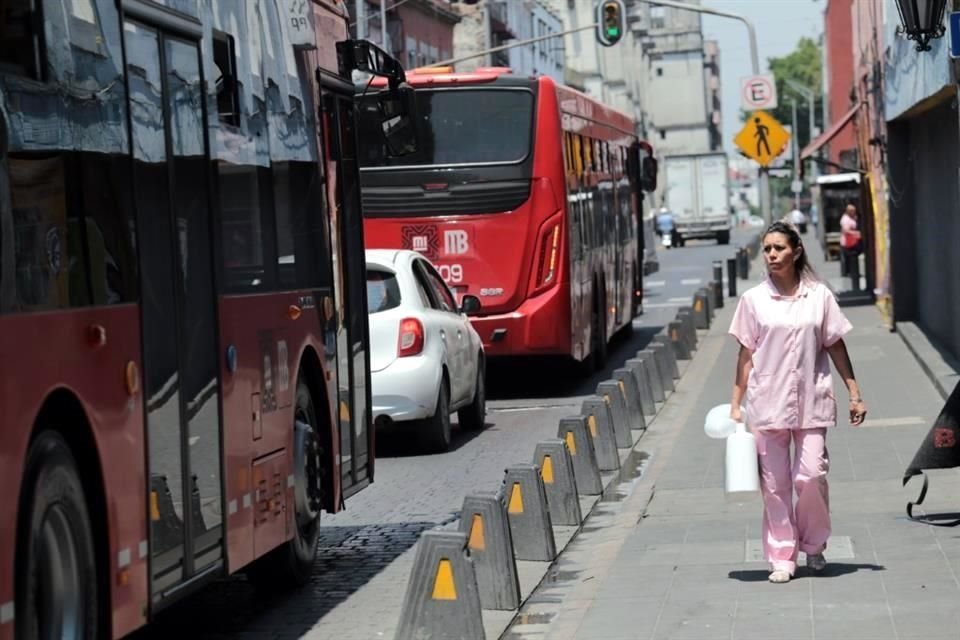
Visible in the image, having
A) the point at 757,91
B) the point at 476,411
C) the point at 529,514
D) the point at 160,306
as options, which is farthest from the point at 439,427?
the point at 757,91

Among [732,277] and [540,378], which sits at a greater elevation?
[732,277]

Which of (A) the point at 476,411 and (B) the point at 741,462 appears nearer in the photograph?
(B) the point at 741,462

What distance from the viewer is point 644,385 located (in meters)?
19.3

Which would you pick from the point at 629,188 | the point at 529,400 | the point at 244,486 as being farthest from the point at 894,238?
the point at 244,486

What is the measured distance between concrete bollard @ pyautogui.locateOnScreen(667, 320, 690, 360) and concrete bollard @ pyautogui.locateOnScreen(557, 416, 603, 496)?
1101 cm

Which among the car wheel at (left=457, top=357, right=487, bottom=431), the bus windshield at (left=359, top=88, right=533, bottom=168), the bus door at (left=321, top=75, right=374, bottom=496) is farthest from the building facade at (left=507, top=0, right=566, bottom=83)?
the bus door at (left=321, top=75, right=374, bottom=496)

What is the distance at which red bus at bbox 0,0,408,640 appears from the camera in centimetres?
616

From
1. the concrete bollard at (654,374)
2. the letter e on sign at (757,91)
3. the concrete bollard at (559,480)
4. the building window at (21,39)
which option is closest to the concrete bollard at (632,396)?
the concrete bollard at (654,374)

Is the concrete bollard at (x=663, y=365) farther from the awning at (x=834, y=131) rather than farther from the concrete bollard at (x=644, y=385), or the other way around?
the awning at (x=834, y=131)

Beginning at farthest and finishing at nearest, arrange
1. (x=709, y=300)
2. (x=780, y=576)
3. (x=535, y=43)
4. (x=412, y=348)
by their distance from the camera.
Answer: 1. (x=535, y=43)
2. (x=709, y=300)
3. (x=412, y=348)
4. (x=780, y=576)

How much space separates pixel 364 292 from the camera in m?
11.8

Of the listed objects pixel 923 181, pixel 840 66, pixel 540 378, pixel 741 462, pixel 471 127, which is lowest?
pixel 540 378

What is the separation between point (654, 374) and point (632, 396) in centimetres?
254

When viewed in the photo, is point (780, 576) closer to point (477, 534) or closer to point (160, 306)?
point (477, 534)
